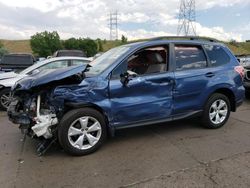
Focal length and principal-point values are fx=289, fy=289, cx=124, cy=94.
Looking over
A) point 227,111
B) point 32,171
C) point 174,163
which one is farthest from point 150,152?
point 227,111

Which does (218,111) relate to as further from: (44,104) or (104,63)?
(44,104)

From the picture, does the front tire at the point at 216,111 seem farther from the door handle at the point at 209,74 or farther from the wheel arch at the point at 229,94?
the door handle at the point at 209,74

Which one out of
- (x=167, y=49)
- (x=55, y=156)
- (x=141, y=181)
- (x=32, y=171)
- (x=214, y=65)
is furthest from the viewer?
(x=214, y=65)

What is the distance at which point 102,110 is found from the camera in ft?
14.9

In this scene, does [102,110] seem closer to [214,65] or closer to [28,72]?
[214,65]

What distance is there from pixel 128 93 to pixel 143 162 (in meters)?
1.15

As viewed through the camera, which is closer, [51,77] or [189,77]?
[51,77]

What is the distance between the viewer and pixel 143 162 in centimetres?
414

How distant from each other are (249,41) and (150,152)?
82427 millimetres

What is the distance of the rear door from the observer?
204 inches

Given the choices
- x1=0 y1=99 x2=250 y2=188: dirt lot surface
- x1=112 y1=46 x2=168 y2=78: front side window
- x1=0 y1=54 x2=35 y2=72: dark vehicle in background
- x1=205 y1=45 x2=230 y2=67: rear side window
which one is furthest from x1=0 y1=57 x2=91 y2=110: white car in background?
x1=0 y1=54 x2=35 y2=72: dark vehicle in background

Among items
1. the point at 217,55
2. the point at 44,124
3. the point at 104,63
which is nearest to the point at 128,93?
the point at 104,63

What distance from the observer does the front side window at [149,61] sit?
5.15 meters

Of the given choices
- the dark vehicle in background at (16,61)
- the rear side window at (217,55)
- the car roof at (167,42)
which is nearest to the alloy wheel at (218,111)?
the rear side window at (217,55)
